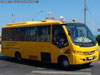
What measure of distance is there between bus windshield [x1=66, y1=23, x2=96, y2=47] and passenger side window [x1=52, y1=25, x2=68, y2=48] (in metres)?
0.43

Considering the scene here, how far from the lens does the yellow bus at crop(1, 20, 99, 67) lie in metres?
11.3

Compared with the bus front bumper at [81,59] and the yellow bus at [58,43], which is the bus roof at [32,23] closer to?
the yellow bus at [58,43]

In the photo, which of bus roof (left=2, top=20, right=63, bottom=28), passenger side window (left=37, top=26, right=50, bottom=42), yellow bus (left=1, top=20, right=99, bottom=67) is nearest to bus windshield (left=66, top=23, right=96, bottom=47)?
yellow bus (left=1, top=20, right=99, bottom=67)

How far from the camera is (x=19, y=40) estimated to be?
15664mm

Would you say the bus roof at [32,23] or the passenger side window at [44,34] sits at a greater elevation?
the bus roof at [32,23]

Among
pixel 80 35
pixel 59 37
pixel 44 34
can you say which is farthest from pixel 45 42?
pixel 80 35

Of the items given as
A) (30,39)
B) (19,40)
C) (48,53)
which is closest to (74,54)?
(48,53)

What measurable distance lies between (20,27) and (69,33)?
5386 millimetres

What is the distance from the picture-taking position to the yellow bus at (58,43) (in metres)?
11.3

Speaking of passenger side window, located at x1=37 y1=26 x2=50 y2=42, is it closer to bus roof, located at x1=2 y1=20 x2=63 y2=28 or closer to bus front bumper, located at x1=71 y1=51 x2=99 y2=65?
bus roof, located at x1=2 y1=20 x2=63 y2=28

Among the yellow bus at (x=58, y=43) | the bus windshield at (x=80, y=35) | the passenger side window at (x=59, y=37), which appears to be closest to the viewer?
the yellow bus at (x=58, y=43)

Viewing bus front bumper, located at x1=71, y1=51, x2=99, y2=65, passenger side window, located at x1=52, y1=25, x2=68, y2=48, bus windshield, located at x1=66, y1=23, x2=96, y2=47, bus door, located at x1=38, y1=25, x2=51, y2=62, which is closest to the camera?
bus front bumper, located at x1=71, y1=51, x2=99, y2=65

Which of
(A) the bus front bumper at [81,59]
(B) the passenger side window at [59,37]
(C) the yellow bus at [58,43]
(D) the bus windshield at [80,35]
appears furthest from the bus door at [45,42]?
(A) the bus front bumper at [81,59]

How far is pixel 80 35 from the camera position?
11875 millimetres
